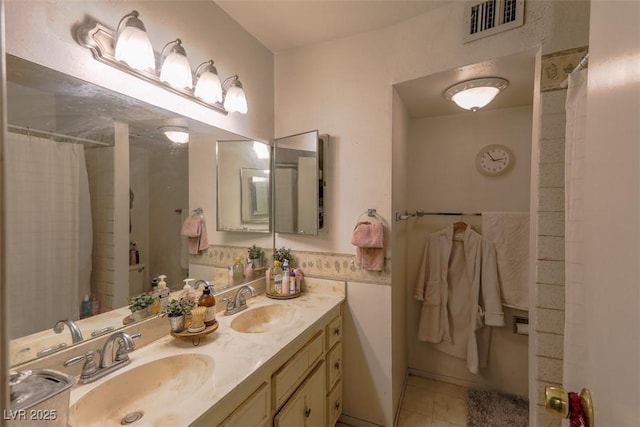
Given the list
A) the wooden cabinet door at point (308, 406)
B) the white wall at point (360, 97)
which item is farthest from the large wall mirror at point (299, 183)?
the wooden cabinet door at point (308, 406)

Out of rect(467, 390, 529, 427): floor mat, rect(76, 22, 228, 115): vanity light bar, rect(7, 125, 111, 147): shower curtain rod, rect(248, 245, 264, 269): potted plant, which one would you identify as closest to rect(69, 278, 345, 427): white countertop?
rect(248, 245, 264, 269): potted plant

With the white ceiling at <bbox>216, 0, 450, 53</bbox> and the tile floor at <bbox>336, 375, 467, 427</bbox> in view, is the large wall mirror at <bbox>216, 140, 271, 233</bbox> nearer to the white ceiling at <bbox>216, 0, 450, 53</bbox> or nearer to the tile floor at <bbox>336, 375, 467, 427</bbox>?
the white ceiling at <bbox>216, 0, 450, 53</bbox>

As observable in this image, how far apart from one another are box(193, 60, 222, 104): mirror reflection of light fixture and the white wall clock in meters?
1.94

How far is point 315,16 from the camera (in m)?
1.60

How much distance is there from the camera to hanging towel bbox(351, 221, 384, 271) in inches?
64.4

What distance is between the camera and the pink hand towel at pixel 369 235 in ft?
5.35

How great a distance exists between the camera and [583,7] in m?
1.20

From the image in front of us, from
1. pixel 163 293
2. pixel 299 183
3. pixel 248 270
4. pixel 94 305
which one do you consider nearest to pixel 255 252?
pixel 248 270

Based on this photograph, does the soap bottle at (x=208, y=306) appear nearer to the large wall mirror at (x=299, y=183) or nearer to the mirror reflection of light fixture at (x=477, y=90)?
the large wall mirror at (x=299, y=183)

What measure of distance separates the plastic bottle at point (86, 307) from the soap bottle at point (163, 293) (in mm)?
271

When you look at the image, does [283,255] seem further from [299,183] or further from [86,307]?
[86,307]

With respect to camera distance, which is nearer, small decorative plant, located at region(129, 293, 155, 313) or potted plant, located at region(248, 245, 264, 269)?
small decorative plant, located at region(129, 293, 155, 313)

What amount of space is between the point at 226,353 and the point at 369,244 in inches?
37.3

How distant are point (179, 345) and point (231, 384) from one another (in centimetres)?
41
